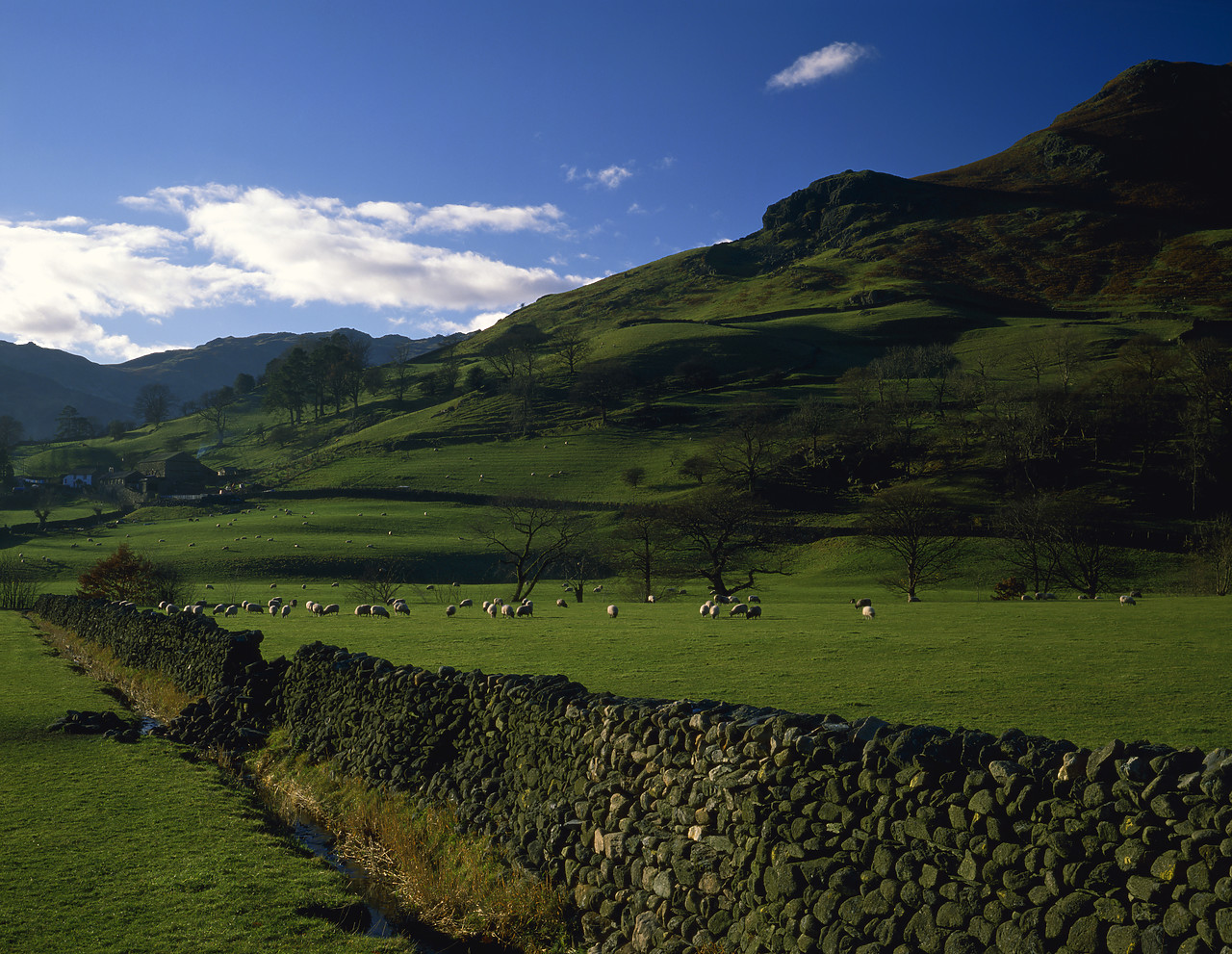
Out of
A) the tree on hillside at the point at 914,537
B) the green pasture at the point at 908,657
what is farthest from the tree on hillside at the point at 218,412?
the green pasture at the point at 908,657

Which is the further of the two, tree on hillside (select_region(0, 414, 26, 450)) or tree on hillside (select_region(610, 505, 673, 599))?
tree on hillside (select_region(0, 414, 26, 450))

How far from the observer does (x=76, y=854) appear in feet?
38.2

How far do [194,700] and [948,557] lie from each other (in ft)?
181

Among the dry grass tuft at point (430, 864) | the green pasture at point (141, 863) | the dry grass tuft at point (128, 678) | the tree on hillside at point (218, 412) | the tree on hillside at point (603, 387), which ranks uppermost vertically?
the tree on hillside at point (218, 412)

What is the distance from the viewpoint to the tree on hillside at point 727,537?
60.5 metres

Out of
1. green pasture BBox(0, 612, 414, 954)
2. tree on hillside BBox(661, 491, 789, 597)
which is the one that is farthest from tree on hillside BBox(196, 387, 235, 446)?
green pasture BBox(0, 612, 414, 954)

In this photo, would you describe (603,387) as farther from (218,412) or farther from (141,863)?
(141,863)

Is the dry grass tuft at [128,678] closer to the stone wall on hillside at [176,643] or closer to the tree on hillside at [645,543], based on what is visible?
the stone wall on hillside at [176,643]

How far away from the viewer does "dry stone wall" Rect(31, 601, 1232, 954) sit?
19.2 ft

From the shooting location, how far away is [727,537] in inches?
2266

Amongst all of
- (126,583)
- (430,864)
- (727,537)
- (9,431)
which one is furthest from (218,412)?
(430,864)

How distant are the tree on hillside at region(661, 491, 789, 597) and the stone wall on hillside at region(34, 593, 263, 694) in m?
34.0

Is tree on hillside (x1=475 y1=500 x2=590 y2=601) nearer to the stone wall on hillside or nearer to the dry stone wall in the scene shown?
the stone wall on hillside

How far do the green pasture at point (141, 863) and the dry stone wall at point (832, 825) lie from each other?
2871 mm
